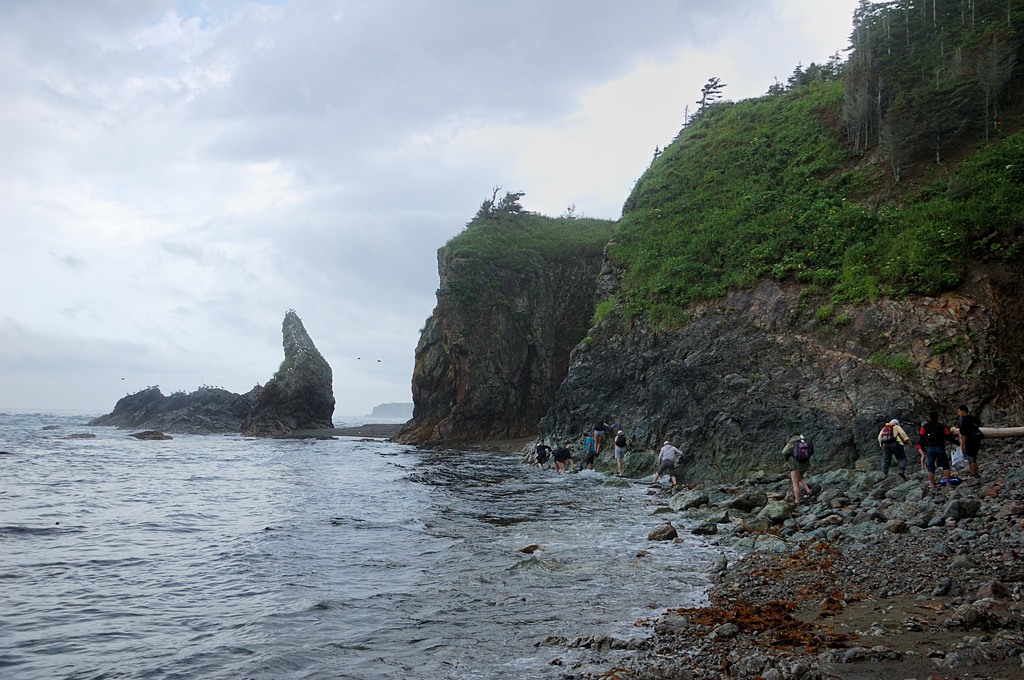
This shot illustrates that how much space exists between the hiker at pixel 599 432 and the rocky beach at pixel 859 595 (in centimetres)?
1461

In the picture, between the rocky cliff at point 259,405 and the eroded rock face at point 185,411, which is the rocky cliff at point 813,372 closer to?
the rocky cliff at point 259,405

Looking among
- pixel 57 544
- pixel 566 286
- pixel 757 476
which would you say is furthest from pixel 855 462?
pixel 566 286

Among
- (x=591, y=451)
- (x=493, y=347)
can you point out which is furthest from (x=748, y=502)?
(x=493, y=347)

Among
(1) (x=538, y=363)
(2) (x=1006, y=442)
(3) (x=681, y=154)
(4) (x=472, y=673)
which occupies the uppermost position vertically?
(3) (x=681, y=154)

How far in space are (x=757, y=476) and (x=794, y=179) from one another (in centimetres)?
1968

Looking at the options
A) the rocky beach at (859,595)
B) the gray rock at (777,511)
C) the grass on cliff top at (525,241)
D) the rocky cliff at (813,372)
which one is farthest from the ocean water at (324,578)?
the grass on cliff top at (525,241)

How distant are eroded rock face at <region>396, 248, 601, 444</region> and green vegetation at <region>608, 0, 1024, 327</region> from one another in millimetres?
13179

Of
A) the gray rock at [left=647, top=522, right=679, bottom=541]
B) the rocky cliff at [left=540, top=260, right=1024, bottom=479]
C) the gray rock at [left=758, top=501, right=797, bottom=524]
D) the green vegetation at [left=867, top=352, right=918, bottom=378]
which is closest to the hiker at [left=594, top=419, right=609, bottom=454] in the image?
the rocky cliff at [left=540, top=260, right=1024, bottom=479]

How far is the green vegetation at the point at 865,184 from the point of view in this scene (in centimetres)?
2231

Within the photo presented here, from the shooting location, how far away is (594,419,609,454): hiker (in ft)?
97.7

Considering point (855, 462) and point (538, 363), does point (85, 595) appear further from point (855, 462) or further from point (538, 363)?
point (538, 363)

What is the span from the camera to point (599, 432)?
98.0 feet

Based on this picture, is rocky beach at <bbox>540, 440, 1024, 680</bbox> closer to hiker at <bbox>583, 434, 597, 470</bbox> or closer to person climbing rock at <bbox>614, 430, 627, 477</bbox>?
person climbing rock at <bbox>614, 430, 627, 477</bbox>

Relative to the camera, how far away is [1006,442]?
16250 millimetres
